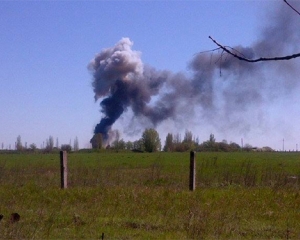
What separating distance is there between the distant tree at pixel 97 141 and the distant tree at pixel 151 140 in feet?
29.0

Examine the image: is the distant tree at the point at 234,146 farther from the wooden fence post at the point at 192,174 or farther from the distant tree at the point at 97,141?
the wooden fence post at the point at 192,174

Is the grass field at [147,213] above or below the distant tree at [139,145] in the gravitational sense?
below

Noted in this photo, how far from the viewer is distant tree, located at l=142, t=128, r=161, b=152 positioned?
89044mm

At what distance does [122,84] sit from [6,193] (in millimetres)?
60017

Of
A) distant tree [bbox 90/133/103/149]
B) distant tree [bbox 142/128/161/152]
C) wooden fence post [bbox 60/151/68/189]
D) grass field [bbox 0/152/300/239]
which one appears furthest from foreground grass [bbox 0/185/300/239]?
distant tree [bbox 142/128/161/152]

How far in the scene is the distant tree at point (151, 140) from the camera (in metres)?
89.0

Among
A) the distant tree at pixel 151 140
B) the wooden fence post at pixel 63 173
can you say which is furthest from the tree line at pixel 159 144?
the wooden fence post at pixel 63 173

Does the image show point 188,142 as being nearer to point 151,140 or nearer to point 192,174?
point 151,140

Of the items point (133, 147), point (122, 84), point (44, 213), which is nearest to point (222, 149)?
point (133, 147)

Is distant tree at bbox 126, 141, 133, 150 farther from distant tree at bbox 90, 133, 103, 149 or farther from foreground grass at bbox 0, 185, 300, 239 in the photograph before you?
foreground grass at bbox 0, 185, 300, 239

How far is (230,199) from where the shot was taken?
39.8 ft

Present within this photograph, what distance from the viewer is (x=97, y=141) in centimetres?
8138

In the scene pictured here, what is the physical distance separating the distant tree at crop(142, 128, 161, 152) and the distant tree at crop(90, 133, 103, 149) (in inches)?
348

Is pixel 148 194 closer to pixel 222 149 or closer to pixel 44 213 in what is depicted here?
pixel 44 213
